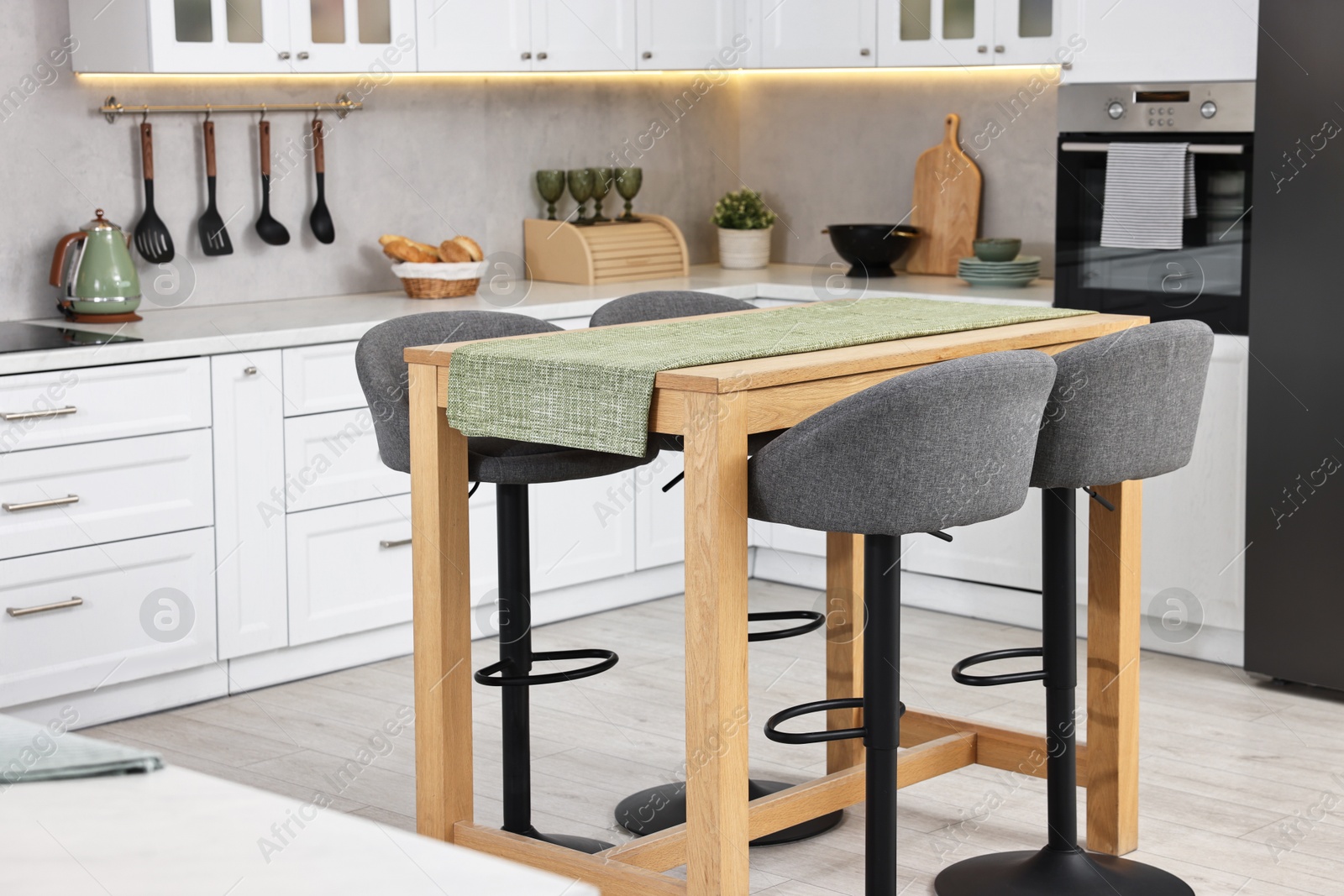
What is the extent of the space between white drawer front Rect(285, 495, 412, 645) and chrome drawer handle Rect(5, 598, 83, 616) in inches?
21.0

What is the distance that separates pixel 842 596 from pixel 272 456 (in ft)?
4.84

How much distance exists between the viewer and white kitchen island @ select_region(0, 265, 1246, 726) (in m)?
3.52

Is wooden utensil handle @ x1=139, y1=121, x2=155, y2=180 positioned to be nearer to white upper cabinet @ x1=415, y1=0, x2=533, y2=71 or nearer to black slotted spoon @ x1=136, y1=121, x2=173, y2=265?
black slotted spoon @ x1=136, y1=121, x2=173, y2=265

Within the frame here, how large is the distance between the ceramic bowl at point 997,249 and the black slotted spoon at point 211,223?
6.89ft

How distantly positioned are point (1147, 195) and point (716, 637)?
2.22 meters

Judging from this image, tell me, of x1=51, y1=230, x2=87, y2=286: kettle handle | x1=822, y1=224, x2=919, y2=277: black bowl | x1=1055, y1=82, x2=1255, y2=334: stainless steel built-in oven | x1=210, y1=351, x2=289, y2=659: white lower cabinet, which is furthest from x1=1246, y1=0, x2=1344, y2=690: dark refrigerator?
x1=51, y1=230, x2=87, y2=286: kettle handle

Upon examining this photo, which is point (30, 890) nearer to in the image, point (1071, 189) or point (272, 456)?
point (272, 456)

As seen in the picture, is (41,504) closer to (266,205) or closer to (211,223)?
(211,223)

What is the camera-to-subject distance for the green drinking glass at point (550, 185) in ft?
16.6

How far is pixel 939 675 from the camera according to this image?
13.4 ft

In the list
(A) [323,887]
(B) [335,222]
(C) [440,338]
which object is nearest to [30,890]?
(A) [323,887]

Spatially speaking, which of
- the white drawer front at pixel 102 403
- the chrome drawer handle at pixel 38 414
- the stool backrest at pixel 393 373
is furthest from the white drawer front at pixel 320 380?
the stool backrest at pixel 393 373

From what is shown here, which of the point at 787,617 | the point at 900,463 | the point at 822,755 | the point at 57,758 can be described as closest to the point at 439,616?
the point at 787,617

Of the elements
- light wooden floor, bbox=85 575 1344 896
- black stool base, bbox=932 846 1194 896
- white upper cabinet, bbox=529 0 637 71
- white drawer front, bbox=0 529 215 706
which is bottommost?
light wooden floor, bbox=85 575 1344 896
